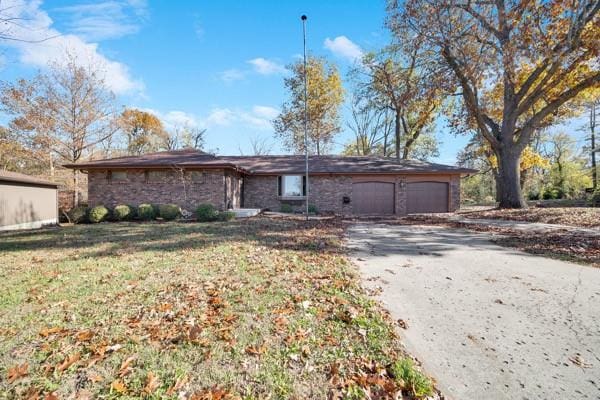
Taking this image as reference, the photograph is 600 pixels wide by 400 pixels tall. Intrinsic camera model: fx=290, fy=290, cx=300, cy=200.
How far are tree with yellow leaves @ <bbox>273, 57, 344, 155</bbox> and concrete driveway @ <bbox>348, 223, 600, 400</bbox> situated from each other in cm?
2351

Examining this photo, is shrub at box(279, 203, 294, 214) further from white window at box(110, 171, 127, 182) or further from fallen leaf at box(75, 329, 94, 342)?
fallen leaf at box(75, 329, 94, 342)

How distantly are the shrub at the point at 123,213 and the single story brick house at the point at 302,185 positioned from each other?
1.45 metres

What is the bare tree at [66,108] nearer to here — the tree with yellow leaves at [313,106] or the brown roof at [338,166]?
the brown roof at [338,166]

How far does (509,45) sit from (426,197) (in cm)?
822

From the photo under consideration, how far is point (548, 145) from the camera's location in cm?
3334

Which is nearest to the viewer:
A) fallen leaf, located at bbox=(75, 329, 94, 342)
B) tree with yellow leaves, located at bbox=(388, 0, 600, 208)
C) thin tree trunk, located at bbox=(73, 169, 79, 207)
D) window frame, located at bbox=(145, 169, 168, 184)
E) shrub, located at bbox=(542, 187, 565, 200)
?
fallen leaf, located at bbox=(75, 329, 94, 342)

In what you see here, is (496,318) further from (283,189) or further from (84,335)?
(283,189)

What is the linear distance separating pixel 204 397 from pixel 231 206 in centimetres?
1366

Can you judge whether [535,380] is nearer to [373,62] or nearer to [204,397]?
[204,397]

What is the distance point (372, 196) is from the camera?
16812mm

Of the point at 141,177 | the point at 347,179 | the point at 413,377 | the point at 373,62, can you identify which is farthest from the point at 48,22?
the point at 373,62

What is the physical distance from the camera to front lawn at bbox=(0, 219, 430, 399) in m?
2.12

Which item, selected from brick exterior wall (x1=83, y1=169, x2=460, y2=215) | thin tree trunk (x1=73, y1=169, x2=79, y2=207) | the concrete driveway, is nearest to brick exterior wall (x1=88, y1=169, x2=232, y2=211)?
brick exterior wall (x1=83, y1=169, x2=460, y2=215)

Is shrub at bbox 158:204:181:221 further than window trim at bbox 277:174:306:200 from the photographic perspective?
No
